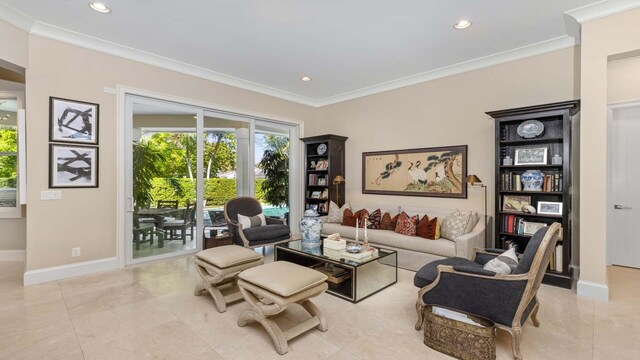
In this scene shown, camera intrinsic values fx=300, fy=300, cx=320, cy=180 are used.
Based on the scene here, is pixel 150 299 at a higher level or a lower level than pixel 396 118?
lower

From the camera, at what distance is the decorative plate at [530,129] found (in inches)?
148

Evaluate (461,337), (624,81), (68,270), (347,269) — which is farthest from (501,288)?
(68,270)

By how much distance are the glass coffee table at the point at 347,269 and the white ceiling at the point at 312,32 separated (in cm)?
267

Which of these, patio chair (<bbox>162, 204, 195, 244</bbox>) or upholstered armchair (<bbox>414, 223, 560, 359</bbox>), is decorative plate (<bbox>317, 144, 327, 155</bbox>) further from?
upholstered armchair (<bbox>414, 223, 560, 359</bbox>)

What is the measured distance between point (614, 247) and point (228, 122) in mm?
6481

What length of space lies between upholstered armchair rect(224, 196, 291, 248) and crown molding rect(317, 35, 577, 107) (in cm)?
298

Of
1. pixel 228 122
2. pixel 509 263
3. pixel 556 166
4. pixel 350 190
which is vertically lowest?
pixel 509 263

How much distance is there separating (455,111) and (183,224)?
4760mm

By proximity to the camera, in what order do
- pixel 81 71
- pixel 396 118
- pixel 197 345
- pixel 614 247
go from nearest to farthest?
pixel 197 345, pixel 81 71, pixel 614 247, pixel 396 118

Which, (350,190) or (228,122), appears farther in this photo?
(350,190)

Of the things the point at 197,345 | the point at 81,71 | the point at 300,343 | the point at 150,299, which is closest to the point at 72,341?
the point at 150,299

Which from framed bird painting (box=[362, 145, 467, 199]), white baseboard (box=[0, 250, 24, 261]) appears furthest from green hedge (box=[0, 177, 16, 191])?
framed bird painting (box=[362, 145, 467, 199])

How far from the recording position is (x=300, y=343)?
239cm

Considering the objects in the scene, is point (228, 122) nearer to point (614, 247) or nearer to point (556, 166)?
point (556, 166)
